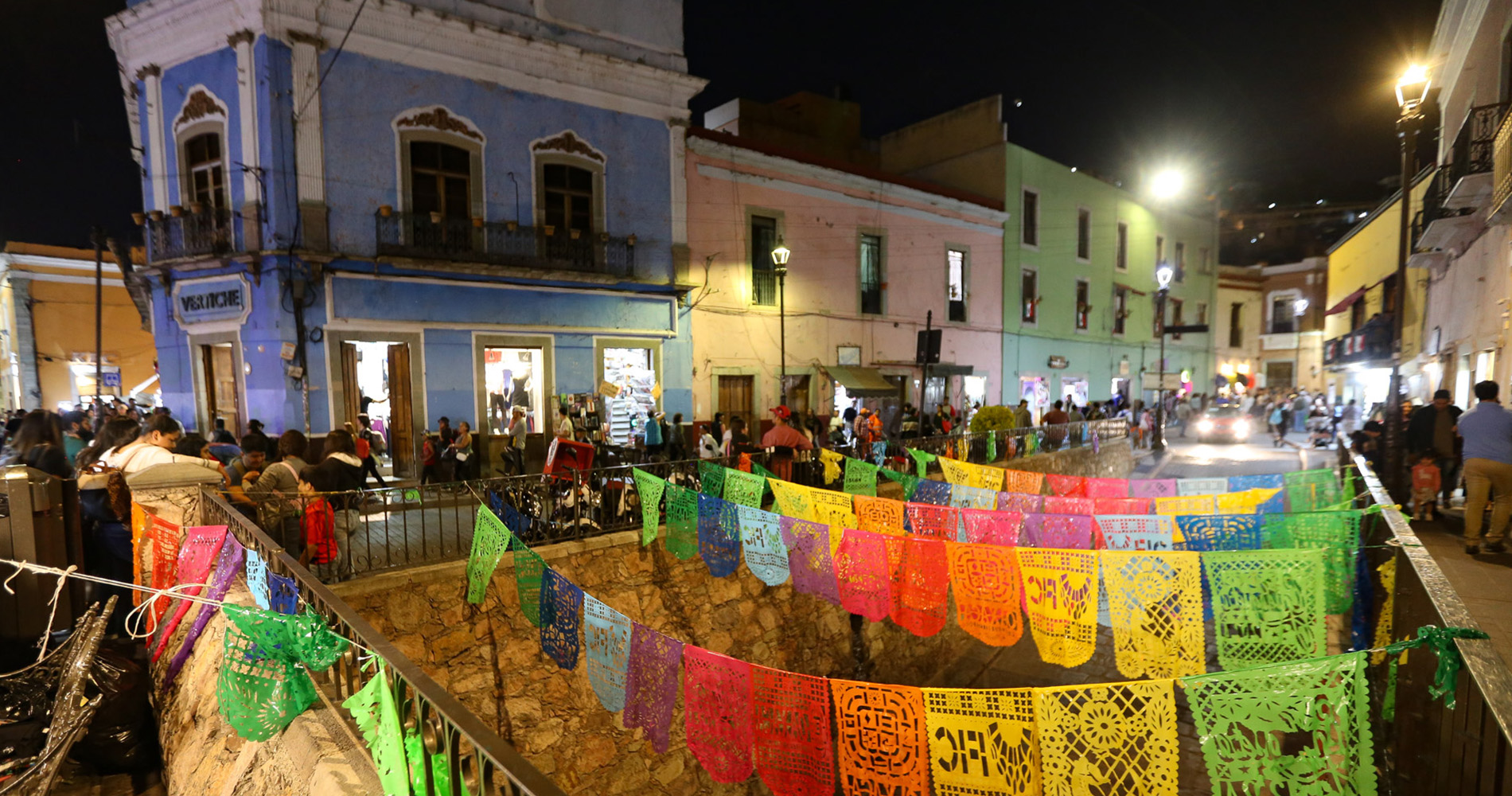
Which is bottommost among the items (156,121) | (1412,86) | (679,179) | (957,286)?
(957,286)

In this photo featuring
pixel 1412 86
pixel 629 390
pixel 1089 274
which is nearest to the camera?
pixel 1412 86

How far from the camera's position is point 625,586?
27.7 feet

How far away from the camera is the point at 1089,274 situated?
26203 mm

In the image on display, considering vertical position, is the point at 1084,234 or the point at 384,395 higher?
the point at 1084,234

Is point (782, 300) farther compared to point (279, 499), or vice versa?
point (782, 300)

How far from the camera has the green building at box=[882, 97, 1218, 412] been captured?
74.7 ft

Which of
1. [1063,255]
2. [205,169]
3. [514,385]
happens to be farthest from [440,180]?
[1063,255]

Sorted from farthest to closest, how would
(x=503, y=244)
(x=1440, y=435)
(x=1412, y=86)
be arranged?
(x=503, y=244), (x=1412, y=86), (x=1440, y=435)

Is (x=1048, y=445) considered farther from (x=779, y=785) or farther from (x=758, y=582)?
(x=779, y=785)

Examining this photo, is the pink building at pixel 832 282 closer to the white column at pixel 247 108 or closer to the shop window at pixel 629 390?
the shop window at pixel 629 390

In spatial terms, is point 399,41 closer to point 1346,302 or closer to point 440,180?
point 440,180

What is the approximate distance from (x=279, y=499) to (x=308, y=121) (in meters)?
7.90

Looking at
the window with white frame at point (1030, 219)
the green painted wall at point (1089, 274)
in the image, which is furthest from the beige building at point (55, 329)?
the window with white frame at point (1030, 219)

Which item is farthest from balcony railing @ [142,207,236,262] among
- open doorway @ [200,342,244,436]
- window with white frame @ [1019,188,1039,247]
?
window with white frame @ [1019,188,1039,247]
